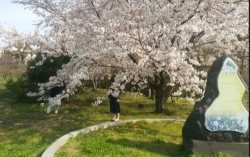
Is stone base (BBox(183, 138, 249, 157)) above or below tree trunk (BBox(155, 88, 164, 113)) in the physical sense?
below

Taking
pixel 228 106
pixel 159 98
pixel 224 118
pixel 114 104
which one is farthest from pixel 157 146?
pixel 159 98

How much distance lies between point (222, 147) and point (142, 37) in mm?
2825

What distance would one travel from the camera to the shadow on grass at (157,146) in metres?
5.81

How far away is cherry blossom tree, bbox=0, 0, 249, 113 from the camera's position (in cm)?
650

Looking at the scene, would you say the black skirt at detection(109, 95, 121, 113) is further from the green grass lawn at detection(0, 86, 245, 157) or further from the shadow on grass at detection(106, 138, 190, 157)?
the shadow on grass at detection(106, 138, 190, 157)

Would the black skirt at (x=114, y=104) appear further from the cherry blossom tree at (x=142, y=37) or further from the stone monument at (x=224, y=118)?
the stone monument at (x=224, y=118)

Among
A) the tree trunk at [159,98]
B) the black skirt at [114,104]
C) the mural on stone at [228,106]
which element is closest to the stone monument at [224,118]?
the mural on stone at [228,106]

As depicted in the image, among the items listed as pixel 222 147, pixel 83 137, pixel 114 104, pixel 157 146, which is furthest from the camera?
pixel 114 104

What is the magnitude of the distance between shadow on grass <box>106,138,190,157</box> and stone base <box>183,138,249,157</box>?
270mm

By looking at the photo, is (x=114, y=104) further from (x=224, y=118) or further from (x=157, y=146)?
(x=224, y=118)

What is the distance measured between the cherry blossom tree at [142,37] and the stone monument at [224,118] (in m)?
0.56

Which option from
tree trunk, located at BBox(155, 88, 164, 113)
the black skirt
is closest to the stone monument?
the black skirt

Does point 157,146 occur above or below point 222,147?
below

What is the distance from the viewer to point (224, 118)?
5359 millimetres
